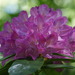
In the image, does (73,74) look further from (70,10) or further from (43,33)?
(43,33)

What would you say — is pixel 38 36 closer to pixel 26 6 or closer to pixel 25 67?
pixel 25 67

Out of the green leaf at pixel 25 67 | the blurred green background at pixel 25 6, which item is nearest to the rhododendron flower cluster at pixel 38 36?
the green leaf at pixel 25 67

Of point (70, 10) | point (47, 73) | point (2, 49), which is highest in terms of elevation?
point (70, 10)

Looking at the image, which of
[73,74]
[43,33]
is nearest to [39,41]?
[43,33]

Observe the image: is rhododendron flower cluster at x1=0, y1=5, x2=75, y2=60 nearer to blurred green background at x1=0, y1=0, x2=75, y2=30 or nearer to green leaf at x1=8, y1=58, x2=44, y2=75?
green leaf at x1=8, y1=58, x2=44, y2=75

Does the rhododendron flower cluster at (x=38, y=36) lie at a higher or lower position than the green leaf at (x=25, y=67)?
higher

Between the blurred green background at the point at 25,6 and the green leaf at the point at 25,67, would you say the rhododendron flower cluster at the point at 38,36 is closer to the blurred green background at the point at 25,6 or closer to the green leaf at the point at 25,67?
the green leaf at the point at 25,67
